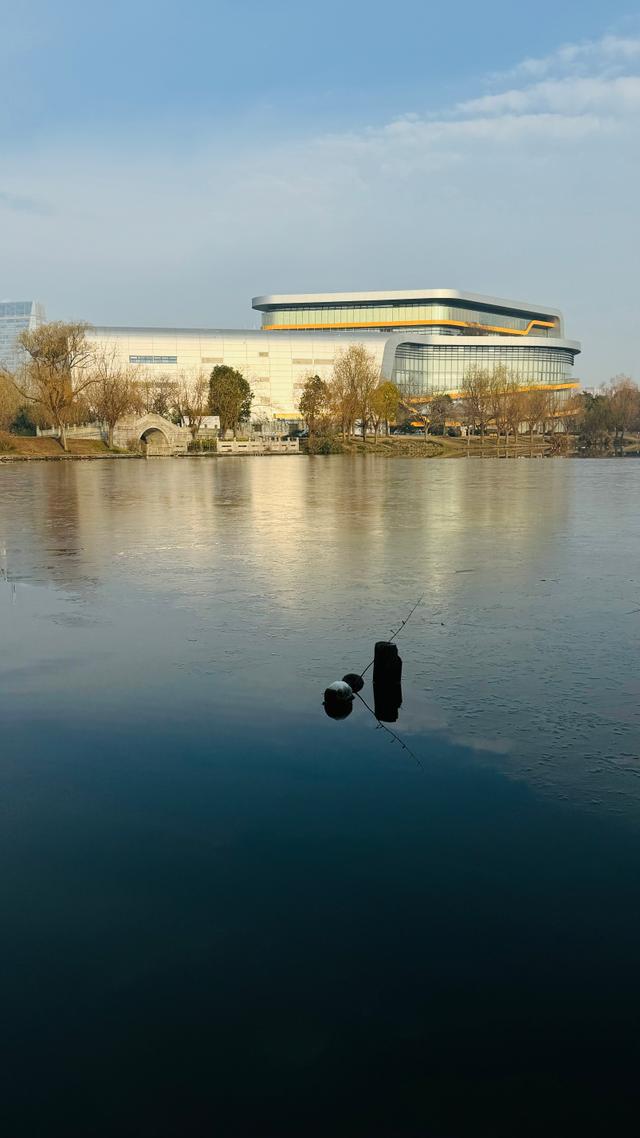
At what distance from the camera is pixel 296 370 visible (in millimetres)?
163125

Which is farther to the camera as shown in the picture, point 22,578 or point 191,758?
point 22,578

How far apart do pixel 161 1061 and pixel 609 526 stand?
2506 cm

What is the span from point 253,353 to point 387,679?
15767cm

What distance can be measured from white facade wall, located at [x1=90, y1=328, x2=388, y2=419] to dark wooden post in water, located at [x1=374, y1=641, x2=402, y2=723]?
150 m

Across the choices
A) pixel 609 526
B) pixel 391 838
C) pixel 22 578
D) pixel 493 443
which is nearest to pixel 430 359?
pixel 493 443

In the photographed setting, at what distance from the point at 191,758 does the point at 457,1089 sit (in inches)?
182

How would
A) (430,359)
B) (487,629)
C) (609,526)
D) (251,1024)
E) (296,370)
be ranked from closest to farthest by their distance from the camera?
1. (251,1024)
2. (487,629)
3. (609,526)
4. (296,370)
5. (430,359)

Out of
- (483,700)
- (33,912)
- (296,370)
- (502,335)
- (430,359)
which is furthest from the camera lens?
(502,335)

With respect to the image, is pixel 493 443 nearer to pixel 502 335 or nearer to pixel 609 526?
pixel 502 335

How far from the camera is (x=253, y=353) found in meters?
162

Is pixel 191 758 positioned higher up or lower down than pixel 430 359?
lower down

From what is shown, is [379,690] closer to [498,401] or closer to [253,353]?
[498,401]

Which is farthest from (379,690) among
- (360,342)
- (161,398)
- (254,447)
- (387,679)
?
(360,342)

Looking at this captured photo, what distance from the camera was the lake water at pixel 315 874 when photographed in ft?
15.1
